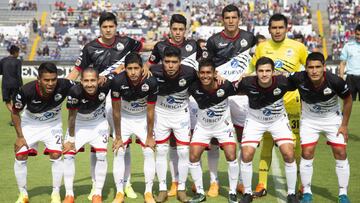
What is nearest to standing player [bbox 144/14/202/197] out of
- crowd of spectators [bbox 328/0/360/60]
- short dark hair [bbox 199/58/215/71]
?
short dark hair [bbox 199/58/215/71]

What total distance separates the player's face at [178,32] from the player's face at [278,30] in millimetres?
1292

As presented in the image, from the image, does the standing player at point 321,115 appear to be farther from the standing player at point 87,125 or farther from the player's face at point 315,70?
the standing player at point 87,125

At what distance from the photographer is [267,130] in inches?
375

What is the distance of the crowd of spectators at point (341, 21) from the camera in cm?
4456

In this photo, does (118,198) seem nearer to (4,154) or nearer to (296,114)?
(296,114)

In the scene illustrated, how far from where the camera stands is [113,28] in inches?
396

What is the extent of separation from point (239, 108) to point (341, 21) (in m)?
39.4

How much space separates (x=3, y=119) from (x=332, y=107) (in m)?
13.3

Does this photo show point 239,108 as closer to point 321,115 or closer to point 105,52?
point 321,115

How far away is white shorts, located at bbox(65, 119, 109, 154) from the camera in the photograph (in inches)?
377

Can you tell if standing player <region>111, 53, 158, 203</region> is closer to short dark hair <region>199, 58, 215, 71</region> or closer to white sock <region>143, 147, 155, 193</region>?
white sock <region>143, 147, 155, 193</region>

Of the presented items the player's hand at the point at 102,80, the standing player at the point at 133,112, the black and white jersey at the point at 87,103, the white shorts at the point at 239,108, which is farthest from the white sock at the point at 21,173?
the white shorts at the point at 239,108

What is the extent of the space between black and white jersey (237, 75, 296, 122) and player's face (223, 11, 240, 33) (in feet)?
3.17

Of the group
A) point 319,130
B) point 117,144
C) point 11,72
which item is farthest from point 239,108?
point 11,72
